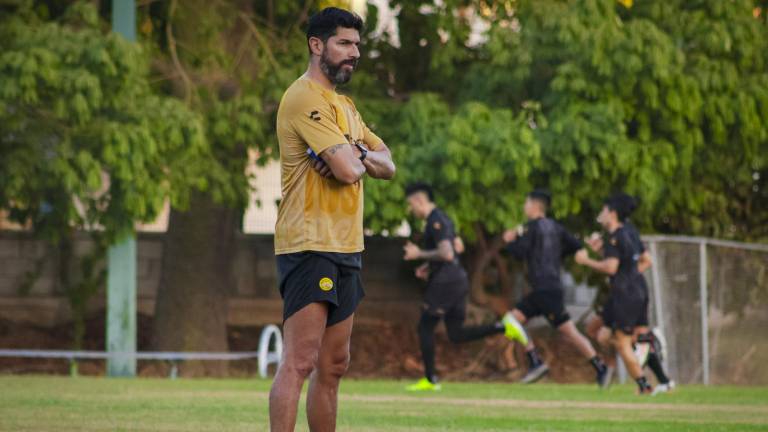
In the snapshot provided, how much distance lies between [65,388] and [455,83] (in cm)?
802

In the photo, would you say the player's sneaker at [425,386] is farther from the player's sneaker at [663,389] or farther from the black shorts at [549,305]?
the player's sneaker at [663,389]

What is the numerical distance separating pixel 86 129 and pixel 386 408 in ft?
22.0

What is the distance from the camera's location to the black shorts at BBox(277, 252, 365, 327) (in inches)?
272

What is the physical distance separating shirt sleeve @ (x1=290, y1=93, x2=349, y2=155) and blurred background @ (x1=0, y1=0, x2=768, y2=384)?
10650mm

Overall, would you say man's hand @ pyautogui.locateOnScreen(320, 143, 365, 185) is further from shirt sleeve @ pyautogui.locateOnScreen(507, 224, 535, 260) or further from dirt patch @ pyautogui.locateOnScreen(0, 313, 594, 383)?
dirt patch @ pyautogui.locateOnScreen(0, 313, 594, 383)

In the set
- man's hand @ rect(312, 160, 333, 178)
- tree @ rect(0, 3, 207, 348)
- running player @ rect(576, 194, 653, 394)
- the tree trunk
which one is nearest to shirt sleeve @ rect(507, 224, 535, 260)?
running player @ rect(576, 194, 653, 394)

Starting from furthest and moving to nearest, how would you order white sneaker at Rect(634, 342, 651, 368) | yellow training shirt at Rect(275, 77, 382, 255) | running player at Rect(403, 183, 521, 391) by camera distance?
white sneaker at Rect(634, 342, 651, 368) < running player at Rect(403, 183, 521, 391) < yellow training shirt at Rect(275, 77, 382, 255)

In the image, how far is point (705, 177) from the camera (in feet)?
72.1

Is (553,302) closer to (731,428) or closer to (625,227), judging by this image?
(625,227)

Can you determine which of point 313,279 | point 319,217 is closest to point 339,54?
point 319,217

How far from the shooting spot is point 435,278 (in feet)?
53.4

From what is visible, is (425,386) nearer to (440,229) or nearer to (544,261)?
(440,229)

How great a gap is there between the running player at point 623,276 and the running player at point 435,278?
3.45 feet

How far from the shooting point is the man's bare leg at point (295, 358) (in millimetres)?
6801
